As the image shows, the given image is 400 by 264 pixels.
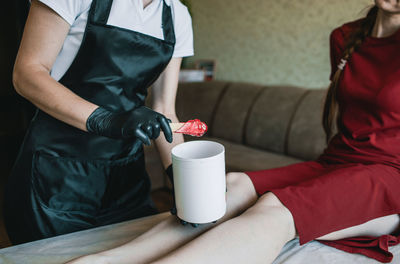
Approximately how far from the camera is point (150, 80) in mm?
1067

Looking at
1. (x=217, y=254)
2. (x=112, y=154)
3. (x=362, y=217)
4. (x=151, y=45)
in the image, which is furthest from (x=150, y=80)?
(x=362, y=217)

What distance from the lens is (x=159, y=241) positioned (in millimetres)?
840

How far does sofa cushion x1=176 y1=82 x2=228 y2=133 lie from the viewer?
3.12 metres

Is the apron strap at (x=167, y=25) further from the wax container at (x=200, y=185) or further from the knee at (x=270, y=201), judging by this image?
the knee at (x=270, y=201)

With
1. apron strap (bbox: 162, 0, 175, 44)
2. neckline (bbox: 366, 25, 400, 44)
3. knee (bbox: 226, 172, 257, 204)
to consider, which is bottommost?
knee (bbox: 226, 172, 257, 204)

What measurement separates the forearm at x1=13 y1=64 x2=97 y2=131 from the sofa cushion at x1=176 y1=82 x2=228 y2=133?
2.31 meters

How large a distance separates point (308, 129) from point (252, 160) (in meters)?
0.42

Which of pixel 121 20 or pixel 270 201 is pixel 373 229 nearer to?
pixel 270 201

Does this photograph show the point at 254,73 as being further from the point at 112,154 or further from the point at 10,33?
the point at 10,33

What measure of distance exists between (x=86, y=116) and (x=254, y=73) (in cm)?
243

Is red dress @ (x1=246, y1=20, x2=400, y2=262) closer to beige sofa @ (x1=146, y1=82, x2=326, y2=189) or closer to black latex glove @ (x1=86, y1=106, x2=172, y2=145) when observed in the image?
black latex glove @ (x1=86, y1=106, x2=172, y2=145)

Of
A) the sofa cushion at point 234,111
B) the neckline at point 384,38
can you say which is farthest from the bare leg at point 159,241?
the sofa cushion at point 234,111

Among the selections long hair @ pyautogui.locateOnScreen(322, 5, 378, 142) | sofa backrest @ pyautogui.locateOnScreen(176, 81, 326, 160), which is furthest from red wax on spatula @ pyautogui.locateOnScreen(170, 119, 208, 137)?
sofa backrest @ pyautogui.locateOnScreen(176, 81, 326, 160)

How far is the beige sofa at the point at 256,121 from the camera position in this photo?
232cm
